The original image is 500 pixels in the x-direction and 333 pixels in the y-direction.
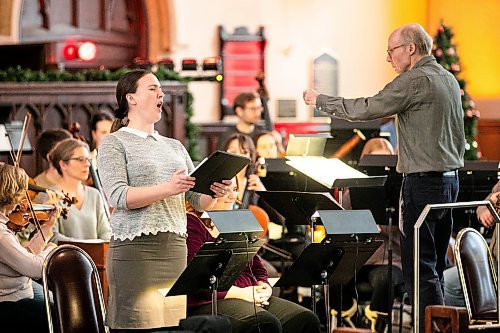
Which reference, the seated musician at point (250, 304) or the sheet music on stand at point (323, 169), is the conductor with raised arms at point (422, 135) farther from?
the seated musician at point (250, 304)

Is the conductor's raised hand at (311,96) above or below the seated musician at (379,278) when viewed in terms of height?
above

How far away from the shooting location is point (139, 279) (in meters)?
4.52

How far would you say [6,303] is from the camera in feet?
17.1

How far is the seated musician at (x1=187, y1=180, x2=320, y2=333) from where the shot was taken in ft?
17.3

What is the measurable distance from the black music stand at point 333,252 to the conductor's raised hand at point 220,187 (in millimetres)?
585

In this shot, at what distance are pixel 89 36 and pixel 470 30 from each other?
527 cm

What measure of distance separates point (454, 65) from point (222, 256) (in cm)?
981

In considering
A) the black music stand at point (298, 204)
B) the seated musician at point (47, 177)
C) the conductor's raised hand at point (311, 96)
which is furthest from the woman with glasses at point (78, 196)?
the conductor's raised hand at point (311, 96)

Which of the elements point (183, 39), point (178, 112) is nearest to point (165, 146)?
point (178, 112)

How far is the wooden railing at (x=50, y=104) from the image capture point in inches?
353

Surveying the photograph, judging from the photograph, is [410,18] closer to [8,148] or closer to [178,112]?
[178,112]

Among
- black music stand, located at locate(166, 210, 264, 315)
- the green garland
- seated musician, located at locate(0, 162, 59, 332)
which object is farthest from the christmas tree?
black music stand, located at locate(166, 210, 264, 315)

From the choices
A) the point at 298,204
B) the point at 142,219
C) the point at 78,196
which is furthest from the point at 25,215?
the point at 298,204

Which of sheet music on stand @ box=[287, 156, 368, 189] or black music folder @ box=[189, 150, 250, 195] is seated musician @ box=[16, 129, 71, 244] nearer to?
sheet music on stand @ box=[287, 156, 368, 189]
